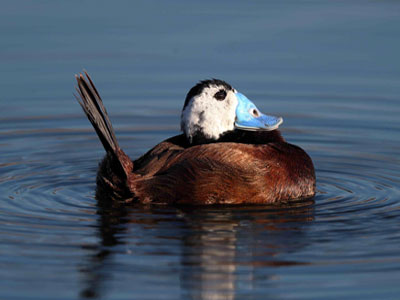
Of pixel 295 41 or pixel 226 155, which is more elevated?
pixel 295 41

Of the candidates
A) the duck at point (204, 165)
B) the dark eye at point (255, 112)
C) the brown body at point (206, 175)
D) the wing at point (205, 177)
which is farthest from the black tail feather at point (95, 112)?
the dark eye at point (255, 112)

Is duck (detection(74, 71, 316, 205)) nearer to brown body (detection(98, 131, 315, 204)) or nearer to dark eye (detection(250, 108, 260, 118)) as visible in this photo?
brown body (detection(98, 131, 315, 204))

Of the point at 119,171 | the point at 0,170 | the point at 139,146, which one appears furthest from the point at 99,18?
the point at 119,171

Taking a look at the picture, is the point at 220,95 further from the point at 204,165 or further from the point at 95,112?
the point at 95,112

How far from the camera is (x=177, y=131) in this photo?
340 inches

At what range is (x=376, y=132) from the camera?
8.27m

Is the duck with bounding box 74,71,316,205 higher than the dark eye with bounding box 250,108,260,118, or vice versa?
the dark eye with bounding box 250,108,260,118

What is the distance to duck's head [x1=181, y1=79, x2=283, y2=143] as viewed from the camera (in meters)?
6.48

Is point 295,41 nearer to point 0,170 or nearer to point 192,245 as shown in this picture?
point 0,170

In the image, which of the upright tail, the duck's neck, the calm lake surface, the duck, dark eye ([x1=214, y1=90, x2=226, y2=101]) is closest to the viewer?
the calm lake surface

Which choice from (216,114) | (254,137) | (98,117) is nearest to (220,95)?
(216,114)

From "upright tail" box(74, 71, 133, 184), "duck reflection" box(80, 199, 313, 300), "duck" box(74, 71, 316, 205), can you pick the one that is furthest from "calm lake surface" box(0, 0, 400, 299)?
"upright tail" box(74, 71, 133, 184)

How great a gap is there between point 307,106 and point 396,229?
10.5ft

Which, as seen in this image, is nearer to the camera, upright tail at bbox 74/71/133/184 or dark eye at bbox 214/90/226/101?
upright tail at bbox 74/71/133/184
